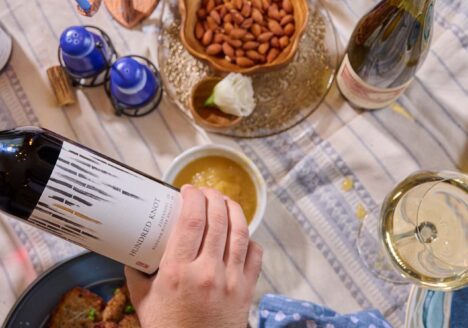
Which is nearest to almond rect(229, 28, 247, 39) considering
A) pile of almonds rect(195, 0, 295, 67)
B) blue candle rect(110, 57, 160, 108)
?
pile of almonds rect(195, 0, 295, 67)

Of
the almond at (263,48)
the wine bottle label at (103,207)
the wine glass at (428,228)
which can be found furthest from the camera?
the almond at (263,48)

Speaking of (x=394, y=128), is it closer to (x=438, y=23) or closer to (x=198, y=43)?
(x=438, y=23)

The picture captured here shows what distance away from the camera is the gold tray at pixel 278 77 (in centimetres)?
66

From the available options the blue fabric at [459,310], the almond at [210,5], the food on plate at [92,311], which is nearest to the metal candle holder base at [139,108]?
the almond at [210,5]

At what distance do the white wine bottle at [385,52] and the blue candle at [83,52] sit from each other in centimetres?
31

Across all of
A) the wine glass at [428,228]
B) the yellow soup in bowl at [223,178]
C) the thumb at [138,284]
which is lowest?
the thumb at [138,284]

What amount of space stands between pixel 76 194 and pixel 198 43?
33 centimetres

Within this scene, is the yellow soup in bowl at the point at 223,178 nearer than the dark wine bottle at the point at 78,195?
No

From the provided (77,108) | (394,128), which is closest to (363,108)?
(394,128)

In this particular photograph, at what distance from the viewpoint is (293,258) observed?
2.09 feet

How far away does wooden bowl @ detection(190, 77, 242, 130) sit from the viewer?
63 centimetres

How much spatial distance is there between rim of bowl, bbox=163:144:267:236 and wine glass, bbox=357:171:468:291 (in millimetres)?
142

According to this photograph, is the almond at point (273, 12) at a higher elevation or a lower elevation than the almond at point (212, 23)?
higher

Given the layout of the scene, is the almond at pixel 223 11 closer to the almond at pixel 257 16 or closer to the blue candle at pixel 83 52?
the almond at pixel 257 16
